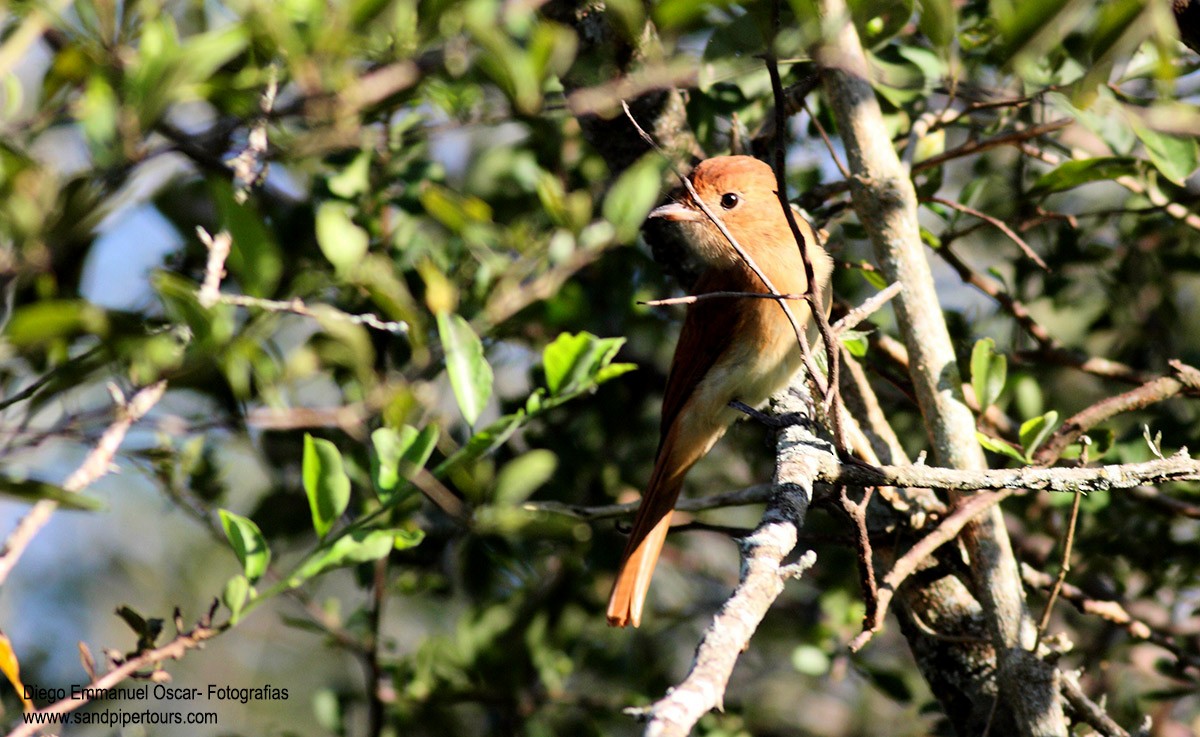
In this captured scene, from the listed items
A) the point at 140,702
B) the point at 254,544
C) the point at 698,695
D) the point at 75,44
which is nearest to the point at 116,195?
the point at 75,44

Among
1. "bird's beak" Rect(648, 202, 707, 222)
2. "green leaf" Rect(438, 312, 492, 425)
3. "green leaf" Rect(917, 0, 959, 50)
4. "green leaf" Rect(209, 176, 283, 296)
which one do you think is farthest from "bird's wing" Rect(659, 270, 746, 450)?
"green leaf" Rect(209, 176, 283, 296)

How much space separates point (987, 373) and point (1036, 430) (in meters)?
0.20

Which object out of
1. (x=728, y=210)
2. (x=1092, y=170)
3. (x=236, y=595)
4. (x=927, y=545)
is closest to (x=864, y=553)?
(x=927, y=545)

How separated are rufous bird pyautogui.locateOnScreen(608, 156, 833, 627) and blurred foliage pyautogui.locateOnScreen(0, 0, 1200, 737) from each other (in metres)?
0.24

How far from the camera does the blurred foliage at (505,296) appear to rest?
1949mm

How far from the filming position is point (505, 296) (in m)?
3.11

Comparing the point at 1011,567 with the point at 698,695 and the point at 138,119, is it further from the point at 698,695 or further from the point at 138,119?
the point at 138,119

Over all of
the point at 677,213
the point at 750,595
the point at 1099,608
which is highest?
the point at 750,595

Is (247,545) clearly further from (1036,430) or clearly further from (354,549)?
(1036,430)

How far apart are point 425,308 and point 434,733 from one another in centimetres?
180

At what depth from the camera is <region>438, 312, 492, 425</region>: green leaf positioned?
248 centimetres

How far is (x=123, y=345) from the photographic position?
1665 millimetres

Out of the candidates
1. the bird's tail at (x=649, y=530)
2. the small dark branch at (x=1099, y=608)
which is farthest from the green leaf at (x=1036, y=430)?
the bird's tail at (x=649, y=530)

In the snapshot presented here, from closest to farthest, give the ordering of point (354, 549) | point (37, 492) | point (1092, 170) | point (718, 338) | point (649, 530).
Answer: point (37, 492)
point (354, 549)
point (1092, 170)
point (649, 530)
point (718, 338)
